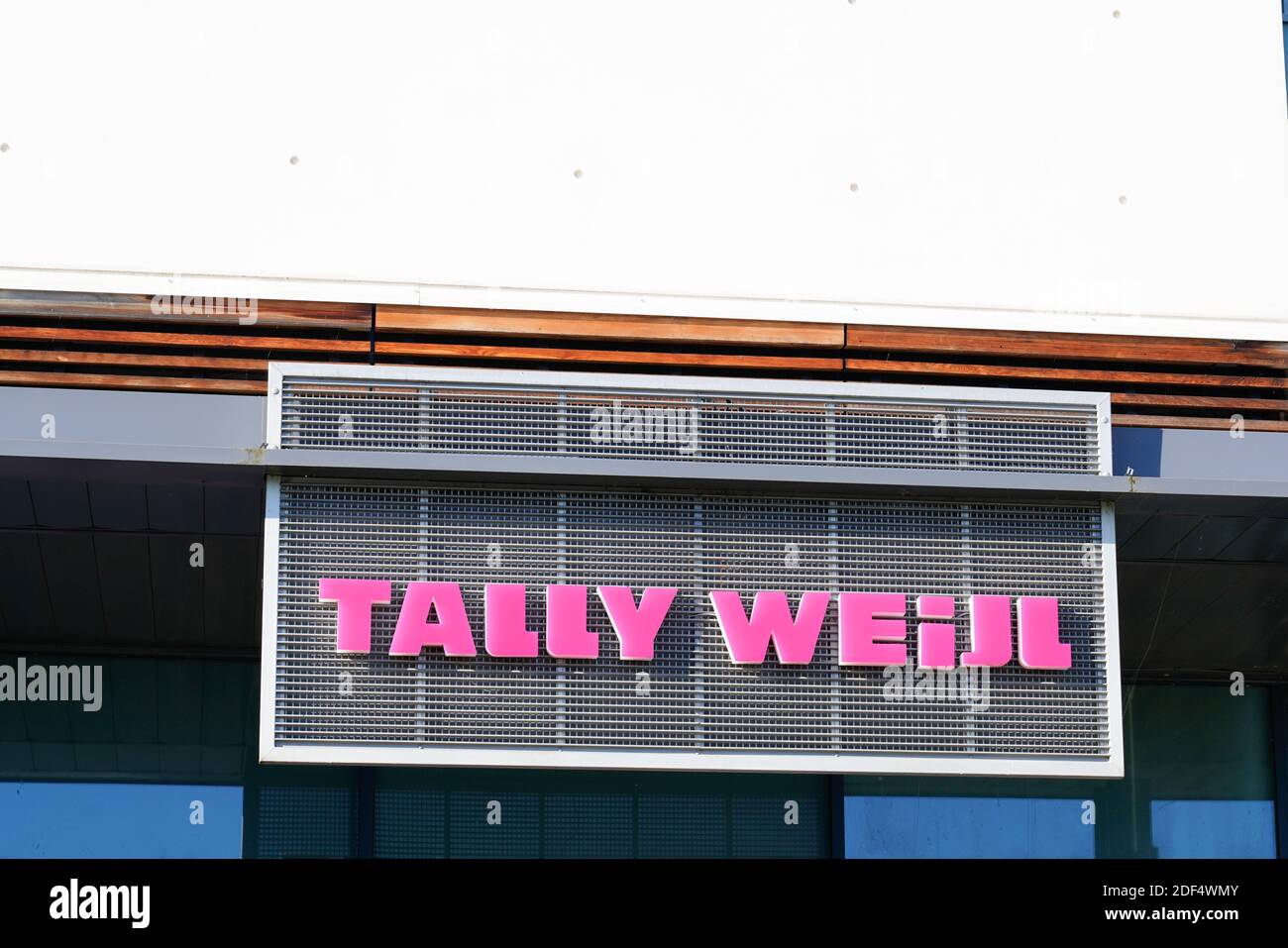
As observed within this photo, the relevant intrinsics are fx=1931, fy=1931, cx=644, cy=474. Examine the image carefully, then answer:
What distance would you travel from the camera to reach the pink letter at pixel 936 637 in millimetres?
10773

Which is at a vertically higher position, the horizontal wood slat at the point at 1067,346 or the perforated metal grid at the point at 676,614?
the horizontal wood slat at the point at 1067,346

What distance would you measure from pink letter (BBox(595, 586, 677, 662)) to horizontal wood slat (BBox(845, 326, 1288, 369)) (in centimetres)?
210

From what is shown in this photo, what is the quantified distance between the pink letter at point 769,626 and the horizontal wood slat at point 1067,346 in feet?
5.93

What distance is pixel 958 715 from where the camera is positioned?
10781 millimetres

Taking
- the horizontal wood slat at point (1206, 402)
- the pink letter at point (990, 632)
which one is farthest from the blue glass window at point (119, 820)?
the horizontal wood slat at point (1206, 402)

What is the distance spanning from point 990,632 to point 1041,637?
0.30 metres

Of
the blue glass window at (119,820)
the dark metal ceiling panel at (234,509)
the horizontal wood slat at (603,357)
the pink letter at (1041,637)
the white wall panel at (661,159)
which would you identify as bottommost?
the blue glass window at (119,820)

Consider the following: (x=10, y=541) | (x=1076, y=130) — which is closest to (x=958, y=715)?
(x=1076, y=130)

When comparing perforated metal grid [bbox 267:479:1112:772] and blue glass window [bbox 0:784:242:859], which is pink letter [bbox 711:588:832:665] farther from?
blue glass window [bbox 0:784:242:859]

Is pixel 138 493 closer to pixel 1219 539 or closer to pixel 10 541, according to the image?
pixel 10 541

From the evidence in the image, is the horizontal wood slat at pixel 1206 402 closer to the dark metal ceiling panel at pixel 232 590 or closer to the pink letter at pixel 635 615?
the pink letter at pixel 635 615

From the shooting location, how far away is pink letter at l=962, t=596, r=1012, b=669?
35.4 feet

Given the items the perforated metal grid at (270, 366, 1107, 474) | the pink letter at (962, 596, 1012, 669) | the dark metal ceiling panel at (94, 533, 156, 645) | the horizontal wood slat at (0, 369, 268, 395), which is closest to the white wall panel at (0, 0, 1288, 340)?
the horizontal wood slat at (0, 369, 268, 395)
